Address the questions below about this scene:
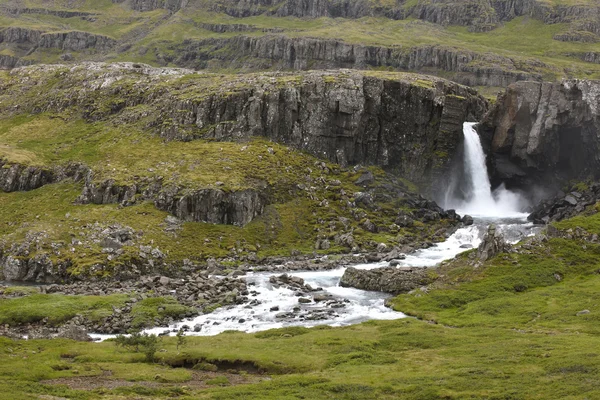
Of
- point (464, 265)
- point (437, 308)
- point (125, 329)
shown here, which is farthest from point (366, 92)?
point (125, 329)

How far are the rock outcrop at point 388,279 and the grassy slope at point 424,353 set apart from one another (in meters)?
4.11

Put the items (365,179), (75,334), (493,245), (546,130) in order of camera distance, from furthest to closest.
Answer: (365,179)
(546,130)
(493,245)
(75,334)

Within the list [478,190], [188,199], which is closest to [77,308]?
[188,199]

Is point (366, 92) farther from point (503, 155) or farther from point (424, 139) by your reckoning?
point (503, 155)

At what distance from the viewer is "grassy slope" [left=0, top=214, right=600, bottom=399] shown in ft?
143

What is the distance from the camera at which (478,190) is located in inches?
5669

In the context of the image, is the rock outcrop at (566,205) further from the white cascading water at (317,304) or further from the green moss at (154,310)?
the green moss at (154,310)

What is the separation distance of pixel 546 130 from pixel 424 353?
94016 millimetres

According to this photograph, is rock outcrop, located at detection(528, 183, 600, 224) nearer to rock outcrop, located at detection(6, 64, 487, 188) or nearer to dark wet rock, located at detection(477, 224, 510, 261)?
rock outcrop, located at detection(6, 64, 487, 188)

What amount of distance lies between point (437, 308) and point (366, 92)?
81.0 meters

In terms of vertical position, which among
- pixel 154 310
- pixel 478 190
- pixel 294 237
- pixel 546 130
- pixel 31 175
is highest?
pixel 546 130

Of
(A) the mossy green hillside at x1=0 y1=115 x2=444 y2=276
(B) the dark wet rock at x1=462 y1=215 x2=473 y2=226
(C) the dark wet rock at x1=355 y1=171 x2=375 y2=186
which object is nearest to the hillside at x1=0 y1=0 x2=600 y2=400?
(A) the mossy green hillside at x1=0 y1=115 x2=444 y2=276

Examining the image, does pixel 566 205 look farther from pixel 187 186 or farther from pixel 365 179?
pixel 187 186

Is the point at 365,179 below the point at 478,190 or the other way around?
the other way around
